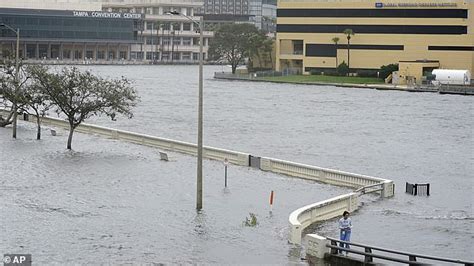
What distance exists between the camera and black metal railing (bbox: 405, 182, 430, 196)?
40.7 m

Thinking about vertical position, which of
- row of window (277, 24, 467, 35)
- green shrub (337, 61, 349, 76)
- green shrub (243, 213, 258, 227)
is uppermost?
row of window (277, 24, 467, 35)

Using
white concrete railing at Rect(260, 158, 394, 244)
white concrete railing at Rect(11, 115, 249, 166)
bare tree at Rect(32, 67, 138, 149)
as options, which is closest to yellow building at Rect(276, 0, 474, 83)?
white concrete railing at Rect(11, 115, 249, 166)

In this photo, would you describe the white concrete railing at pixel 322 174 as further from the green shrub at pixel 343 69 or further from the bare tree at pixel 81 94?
the green shrub at pixel 343 69

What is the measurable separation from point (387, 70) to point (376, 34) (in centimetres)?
855

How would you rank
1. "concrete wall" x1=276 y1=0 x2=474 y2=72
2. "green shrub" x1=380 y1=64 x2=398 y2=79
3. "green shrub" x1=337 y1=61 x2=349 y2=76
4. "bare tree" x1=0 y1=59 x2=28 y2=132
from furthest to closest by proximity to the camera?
"green shrub" x1=337 y1=61 x2=349 y2=76
"green shrub" x1=380 y1=64 x2=398 y2=79
"concrete wall" x1=276 y1=0 x2=474 y2=72
"bare tree" x1=0 y1=59 x2=28 y2=132

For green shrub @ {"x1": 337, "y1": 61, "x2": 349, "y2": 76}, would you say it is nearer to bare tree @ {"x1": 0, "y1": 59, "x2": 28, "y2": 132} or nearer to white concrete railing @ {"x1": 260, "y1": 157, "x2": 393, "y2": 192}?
bare tree @ {"x1": 0, "y1": 59, "x2": 28, "y2": 132}

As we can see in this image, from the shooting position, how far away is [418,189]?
135 ft

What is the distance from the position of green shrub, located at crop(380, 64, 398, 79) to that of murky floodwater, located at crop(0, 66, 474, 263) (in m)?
58.8

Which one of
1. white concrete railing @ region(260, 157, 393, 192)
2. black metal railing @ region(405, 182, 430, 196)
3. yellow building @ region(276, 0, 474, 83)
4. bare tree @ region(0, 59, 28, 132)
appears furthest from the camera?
yellow building @ region(276, 0, 474, 83)

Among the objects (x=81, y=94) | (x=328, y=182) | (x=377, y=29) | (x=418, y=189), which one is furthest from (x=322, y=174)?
(x=377, y=29)

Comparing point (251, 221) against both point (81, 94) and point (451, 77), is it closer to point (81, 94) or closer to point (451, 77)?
point (81, 94)

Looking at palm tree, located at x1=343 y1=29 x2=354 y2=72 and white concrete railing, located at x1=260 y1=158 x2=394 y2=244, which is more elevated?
palm tree, located at x1=343 y1=29 x2=354 y2=72

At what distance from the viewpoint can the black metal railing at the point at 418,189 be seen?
134 feet

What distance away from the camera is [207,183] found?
41.3m
